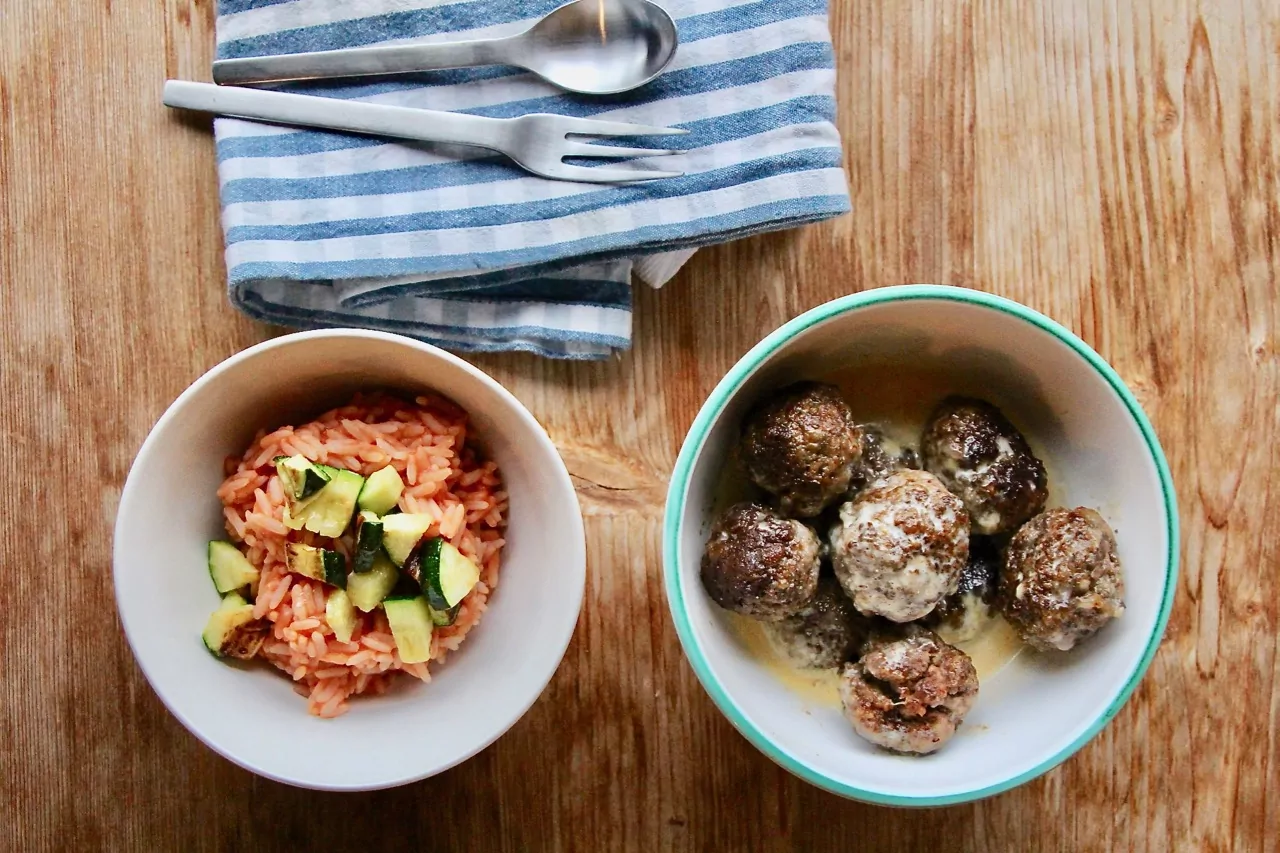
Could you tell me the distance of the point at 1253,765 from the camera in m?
1.46

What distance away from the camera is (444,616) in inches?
48.2

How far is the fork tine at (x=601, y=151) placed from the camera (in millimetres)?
1338

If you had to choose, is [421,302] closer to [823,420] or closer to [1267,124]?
[823,420]

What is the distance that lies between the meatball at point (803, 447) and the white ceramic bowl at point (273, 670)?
0.24 metres

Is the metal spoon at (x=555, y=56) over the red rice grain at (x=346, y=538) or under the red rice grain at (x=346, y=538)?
over

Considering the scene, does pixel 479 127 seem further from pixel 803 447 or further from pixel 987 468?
pixel 987 468

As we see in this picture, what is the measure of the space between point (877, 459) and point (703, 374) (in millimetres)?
258

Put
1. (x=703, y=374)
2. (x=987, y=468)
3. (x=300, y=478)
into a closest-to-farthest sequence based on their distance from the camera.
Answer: (x=300, y=478) < (x=987, y=468) < (x=703, y=374)

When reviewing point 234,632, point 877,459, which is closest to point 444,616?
point 234,632

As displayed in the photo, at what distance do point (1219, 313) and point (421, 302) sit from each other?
1096 millimetres

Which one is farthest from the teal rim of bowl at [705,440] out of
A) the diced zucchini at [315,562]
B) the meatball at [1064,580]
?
the diced zucchini at [315,562]

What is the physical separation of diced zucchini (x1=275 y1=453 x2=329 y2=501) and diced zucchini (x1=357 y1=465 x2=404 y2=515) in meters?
0.05

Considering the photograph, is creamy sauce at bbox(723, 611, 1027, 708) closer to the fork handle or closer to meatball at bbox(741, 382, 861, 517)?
meatball at bbox(741, 382, 861, 517)

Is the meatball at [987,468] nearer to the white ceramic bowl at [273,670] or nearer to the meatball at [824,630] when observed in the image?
the meatball at [824,630]
